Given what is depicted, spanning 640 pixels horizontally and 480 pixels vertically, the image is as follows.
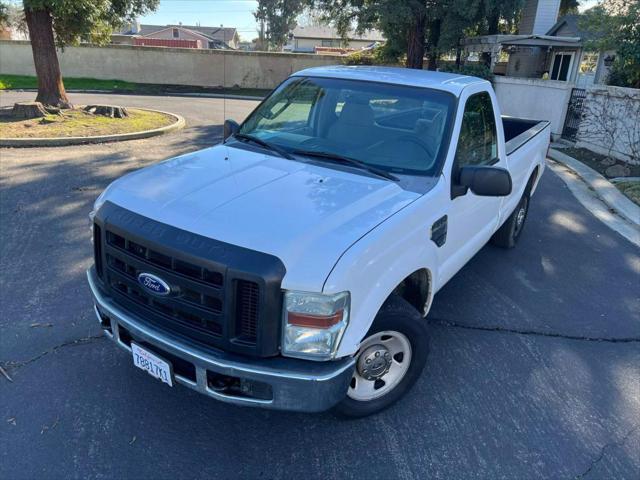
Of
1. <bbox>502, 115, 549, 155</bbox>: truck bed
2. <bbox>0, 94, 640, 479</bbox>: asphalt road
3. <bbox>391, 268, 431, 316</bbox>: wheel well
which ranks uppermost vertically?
<bbox>502, 115, 549, 155</bbox>: truck bed

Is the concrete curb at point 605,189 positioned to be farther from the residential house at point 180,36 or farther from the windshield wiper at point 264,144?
the residential house at point 180,36

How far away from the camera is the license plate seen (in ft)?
8.34

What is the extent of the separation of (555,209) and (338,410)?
5975 mm

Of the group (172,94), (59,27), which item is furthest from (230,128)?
(172,94)

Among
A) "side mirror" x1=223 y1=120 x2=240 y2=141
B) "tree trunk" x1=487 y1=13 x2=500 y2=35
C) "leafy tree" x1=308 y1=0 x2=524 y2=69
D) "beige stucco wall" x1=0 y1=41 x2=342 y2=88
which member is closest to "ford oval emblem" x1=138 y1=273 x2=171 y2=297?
"side mirror" x1=223 y1=120 x2=240 y2=141

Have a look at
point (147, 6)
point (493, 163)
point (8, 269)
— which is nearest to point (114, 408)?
point (8, 269)

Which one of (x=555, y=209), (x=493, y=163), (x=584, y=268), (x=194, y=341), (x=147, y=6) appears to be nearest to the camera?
(x=194, y=341)

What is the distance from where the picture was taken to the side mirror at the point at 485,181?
310cm

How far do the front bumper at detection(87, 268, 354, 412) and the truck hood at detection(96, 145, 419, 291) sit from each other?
42cm

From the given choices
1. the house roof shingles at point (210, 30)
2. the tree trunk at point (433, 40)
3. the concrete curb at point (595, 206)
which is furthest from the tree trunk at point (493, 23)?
the house roof shingles at point (210, 30)

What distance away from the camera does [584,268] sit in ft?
17.7

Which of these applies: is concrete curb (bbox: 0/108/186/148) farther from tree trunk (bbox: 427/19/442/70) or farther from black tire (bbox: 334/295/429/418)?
tree trunk (bbox: 427/19/442/70)

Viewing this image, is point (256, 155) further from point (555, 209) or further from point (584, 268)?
point (555, 209)

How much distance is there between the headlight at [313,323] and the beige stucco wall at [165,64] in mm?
24390
